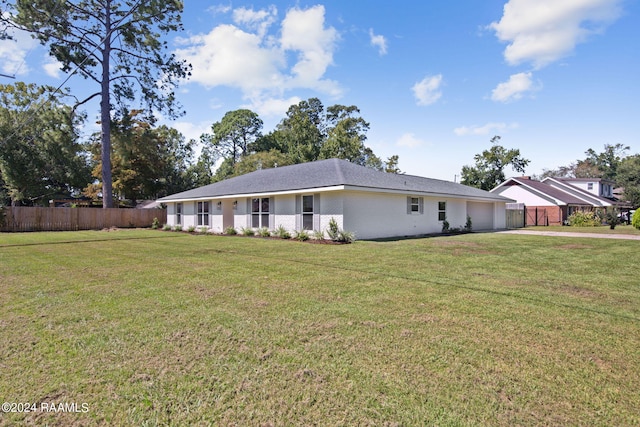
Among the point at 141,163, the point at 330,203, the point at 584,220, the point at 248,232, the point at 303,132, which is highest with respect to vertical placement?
the point at 303,132

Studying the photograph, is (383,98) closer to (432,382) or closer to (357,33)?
(357,33)

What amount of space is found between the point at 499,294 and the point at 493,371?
2.95 metres

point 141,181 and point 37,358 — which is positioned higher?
point 141,181

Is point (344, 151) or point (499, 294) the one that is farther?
point (344, 151)

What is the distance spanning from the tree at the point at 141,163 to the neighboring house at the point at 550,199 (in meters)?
35.1

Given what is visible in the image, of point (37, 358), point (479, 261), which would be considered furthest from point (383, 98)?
point (37, 358)

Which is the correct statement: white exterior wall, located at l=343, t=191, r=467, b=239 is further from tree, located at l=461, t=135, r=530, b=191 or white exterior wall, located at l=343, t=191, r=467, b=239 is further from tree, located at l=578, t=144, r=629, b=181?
tree, located at l=578, t=144, r=629, b=181

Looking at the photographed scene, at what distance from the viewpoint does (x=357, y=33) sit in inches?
595

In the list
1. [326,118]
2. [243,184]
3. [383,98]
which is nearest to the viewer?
[383,98]

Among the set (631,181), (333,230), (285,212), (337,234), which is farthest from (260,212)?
(631,181)

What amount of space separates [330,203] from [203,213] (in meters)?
11.1

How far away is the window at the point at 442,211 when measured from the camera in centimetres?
2019

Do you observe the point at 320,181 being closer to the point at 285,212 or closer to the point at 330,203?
the point at 330,203

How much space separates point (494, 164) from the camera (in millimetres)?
42844
